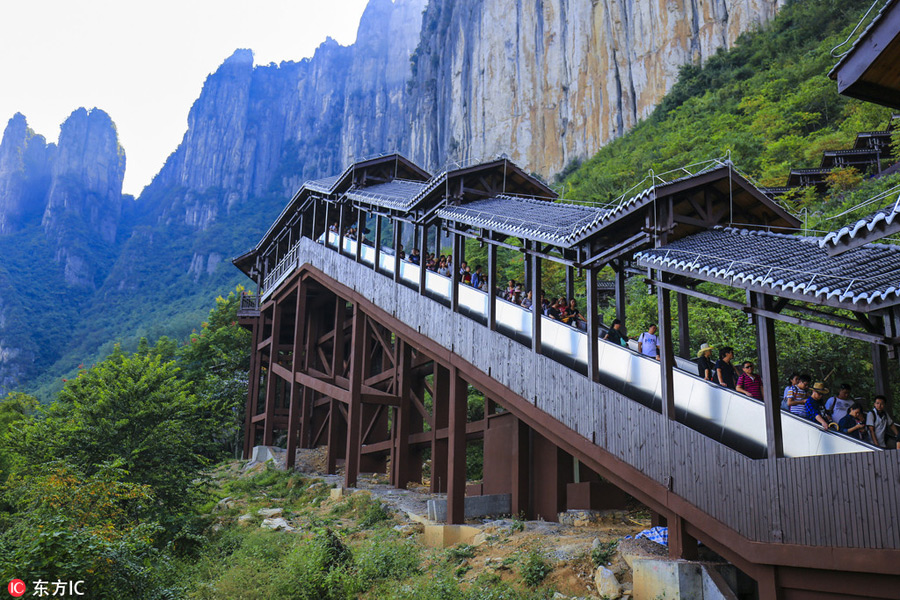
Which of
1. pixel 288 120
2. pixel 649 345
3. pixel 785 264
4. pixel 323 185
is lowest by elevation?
pixel 649 345

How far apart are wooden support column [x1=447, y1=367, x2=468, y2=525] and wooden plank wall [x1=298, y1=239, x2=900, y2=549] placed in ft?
3.13

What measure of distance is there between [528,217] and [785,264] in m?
6.20

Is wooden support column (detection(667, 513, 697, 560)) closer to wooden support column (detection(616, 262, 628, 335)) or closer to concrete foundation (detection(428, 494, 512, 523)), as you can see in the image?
wooden support column (detection(616, 262, 628, 335))

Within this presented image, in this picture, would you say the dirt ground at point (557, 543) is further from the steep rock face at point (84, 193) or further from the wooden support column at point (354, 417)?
the steep rock face at point (84, 193)

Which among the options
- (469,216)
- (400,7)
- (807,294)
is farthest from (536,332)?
(400,7)

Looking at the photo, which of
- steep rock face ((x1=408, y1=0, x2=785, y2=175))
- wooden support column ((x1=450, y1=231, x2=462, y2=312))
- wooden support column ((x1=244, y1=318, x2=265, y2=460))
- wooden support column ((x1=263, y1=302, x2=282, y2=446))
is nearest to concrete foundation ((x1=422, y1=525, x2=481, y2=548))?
wooden support column ((x1=450, y1=231, x2=462, y2=312))

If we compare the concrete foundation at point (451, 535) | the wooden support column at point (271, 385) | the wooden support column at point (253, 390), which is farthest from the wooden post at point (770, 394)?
the wooden support column at point (253, 390)

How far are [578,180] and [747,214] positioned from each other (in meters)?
38.4

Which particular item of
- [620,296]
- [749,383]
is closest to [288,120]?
[620,296]

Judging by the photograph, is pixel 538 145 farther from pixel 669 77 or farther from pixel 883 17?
pixel 883 17

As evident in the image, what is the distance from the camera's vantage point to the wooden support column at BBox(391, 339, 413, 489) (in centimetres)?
1911

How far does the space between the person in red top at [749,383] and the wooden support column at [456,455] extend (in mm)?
6697

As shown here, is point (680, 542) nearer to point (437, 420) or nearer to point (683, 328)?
point (683, 328)

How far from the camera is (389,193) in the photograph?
20156 millimetres
